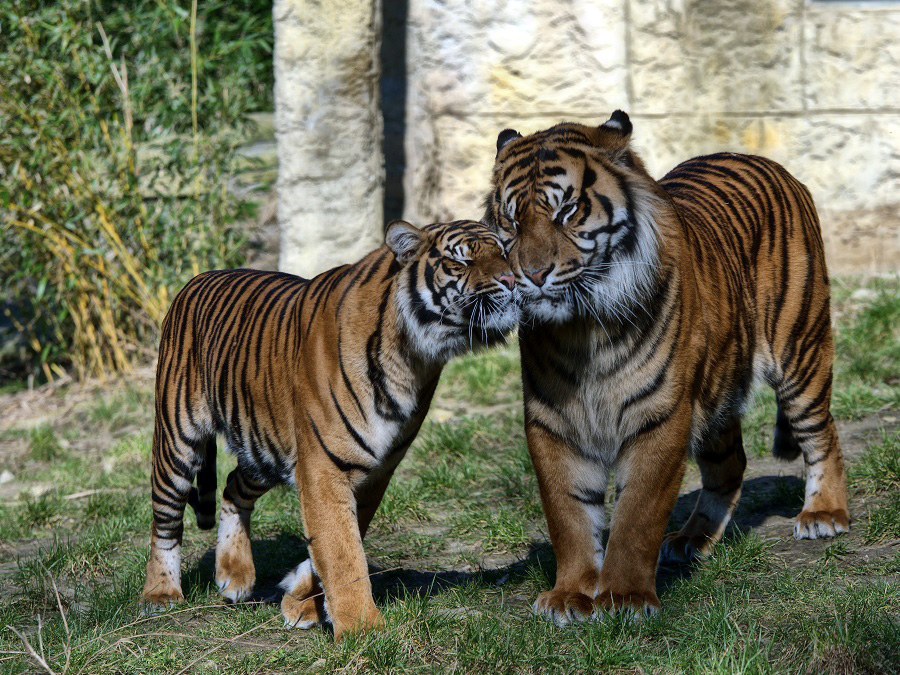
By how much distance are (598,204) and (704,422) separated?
81 centimetres

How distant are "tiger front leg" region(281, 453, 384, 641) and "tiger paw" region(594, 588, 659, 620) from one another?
0.62 meters

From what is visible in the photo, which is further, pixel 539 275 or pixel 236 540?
pixel 236 540

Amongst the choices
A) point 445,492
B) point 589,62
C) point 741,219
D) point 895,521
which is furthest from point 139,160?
point 895,521

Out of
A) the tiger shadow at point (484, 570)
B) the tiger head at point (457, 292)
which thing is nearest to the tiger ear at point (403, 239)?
the tiger head at point (457, 292)

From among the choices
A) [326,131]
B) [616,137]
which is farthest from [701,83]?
[616,137]

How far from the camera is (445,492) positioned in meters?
4.44

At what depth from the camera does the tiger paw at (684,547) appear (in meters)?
3.69

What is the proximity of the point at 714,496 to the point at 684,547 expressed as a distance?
212mm

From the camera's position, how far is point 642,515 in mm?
2990

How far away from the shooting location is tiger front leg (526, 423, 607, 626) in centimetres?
312

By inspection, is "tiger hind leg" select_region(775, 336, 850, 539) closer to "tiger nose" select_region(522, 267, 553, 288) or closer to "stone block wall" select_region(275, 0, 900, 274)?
"tiger nose" select_region(522, 267, 553, 288)

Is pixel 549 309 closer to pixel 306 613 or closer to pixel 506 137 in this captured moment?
pixel 506 137

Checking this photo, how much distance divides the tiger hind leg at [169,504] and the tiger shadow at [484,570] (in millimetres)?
160

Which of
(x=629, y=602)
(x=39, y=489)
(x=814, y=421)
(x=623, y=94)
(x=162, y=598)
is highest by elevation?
(x=623, y=94)
